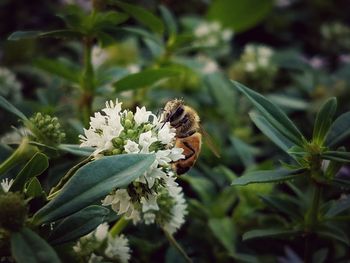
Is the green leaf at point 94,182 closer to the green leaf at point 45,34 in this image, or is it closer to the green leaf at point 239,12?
the green leaf at point 45,34

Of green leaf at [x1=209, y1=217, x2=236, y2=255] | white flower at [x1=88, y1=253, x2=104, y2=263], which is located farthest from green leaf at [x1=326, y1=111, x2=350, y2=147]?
white flower at [x1=88, y1=253, x2=104, y2=263]

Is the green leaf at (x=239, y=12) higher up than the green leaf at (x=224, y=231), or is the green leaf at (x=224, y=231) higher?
the green leaf at (x=239, y=12)

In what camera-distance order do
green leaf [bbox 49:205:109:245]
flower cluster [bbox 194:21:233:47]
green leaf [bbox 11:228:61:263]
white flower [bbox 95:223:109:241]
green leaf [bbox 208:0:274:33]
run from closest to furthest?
green leaf [bbox 11:228:61:263] < green leaf [bbox 49:205:109:245] < white flower [bbox 95:223:109:241] < flower cluster [bbox 194:21:233:47] < green leaf [bbox 208:0:274:33]

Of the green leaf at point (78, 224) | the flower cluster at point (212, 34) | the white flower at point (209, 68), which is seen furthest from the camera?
the flower cluster at point (212, 34)

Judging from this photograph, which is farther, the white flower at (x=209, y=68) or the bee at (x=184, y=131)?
the white flower at (x=209, y=68)

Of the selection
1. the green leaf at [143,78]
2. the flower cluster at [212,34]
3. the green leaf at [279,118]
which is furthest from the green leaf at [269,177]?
the flower cluster at [212,34]

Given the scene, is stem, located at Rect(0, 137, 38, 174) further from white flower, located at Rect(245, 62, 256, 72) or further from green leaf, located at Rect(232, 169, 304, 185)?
white flower, located at Rect(245, 62, 256, 72)

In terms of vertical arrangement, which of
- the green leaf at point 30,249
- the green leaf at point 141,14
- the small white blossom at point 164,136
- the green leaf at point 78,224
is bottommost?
the green leaf at point 78,224
